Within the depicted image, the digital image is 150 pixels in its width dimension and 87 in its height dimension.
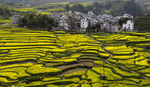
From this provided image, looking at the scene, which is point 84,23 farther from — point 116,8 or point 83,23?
point 116,8

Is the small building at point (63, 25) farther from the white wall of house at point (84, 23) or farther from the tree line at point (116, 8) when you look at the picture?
the tree line at point (116, 8)

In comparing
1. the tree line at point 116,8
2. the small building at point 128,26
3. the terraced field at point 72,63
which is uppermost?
the tree line at point 116,8

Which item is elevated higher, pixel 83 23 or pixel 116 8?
pixel 116 8

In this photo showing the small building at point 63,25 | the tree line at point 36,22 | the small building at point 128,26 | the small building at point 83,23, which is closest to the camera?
the tree line at point 36,22

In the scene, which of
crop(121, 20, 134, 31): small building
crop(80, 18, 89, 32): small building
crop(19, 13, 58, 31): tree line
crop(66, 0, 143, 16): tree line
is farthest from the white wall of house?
crop(66, 0, 143, 16): tree line

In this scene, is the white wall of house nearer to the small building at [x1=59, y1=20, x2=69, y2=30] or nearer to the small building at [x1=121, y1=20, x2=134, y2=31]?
the small building at [x1=59, y1=20, x2=69, y2=30]

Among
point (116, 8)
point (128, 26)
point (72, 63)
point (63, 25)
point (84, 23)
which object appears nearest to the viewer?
point (72, 63)

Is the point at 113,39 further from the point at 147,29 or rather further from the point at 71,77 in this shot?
the point at 71,77

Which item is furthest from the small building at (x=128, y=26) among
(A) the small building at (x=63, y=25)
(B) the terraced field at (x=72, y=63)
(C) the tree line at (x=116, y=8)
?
(C) the tree line at (x=116, y=8)

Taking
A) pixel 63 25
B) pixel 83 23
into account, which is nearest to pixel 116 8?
pixel 83 23

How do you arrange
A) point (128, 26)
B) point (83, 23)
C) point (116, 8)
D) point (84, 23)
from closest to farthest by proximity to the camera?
point (128, 26), point (83, 23), point (84, 23), point (116, 8)
